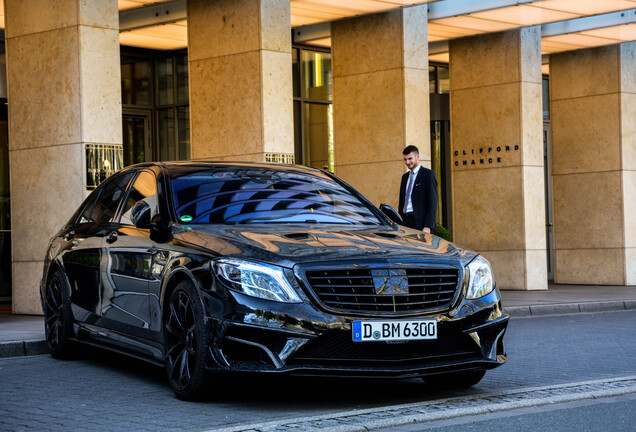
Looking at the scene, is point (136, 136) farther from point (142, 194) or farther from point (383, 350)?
point (383, 350)

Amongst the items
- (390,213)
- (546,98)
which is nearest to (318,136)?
(546,98)

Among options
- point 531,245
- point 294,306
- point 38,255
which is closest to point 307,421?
point 294,306

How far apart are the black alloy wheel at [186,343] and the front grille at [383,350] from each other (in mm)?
641

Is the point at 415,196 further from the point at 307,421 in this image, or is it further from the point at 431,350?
the point at 307,421

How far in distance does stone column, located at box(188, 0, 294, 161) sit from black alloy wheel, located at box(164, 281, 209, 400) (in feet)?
26.3

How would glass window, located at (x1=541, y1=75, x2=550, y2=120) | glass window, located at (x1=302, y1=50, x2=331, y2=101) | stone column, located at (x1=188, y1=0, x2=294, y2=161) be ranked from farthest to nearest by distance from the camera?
glass window, located at (x1=541, y1=75, x2=550, y2=120) → glass window, located at (x1=302, y1=50, x2=331, y2=101) → stone column, located at (x1=188, y1=0, x2=294, y2=161)

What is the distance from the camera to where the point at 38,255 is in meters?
13.4

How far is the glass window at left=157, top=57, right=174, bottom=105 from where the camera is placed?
2079 cm

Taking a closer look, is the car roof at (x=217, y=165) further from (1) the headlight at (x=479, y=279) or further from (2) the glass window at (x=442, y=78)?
(2) the glass window at (x=442, y=78)

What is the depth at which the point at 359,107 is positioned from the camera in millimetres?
18078

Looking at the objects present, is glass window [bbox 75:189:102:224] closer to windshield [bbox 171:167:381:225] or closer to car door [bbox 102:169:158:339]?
car door [bbox 102:169:158:339]

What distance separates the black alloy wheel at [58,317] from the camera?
9148 millimetres

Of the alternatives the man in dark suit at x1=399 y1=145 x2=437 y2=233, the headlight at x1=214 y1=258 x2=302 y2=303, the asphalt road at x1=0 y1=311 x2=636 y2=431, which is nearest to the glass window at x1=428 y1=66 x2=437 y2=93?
the man in dark suit at x1=399 y1=145 x2=437 y2=233

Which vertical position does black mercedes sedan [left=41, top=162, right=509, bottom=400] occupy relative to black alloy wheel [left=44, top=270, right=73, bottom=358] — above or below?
above
